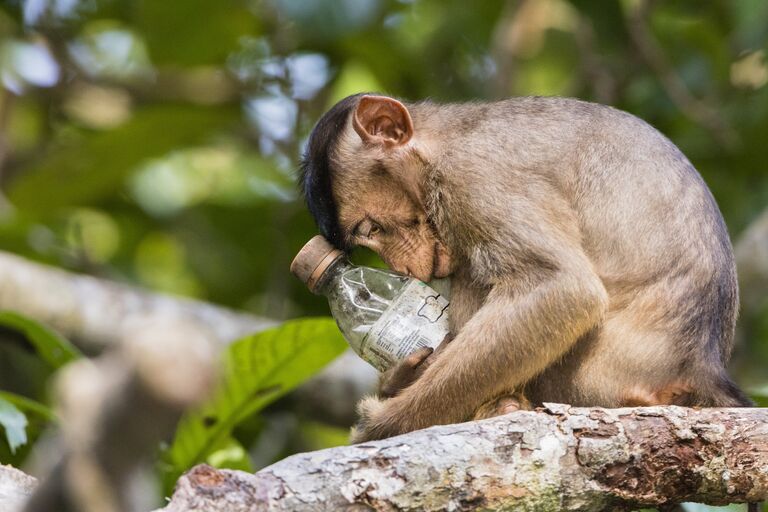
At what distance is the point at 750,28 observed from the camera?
7000 mm

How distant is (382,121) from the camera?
4.77m

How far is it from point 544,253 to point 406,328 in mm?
634

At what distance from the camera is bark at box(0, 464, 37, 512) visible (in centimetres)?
324

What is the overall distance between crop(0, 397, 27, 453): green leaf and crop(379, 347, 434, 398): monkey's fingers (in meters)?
1.32

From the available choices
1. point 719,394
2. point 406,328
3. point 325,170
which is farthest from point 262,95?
point 719,394

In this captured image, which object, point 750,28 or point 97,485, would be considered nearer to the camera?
point 97,485

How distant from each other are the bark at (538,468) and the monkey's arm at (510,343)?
60 centimetres

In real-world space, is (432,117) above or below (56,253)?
below

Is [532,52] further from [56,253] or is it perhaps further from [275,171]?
[56,253]

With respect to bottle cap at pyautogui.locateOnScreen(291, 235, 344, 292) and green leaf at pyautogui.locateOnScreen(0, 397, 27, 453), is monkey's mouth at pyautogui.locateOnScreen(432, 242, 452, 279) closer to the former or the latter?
bottle cap at pyautogui.locateOnScreen(291, 235, 344, 292)

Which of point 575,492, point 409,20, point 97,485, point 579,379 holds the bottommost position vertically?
point 97,485

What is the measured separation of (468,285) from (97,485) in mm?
2786

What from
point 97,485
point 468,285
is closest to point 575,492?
point 468,285

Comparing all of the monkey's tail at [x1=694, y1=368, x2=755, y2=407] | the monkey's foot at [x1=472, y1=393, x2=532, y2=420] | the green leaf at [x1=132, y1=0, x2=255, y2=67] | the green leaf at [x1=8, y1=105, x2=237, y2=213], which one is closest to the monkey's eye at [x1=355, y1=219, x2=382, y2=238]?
the monkey's foot at [x1=472, y1=393, x2=532, y2=420]
